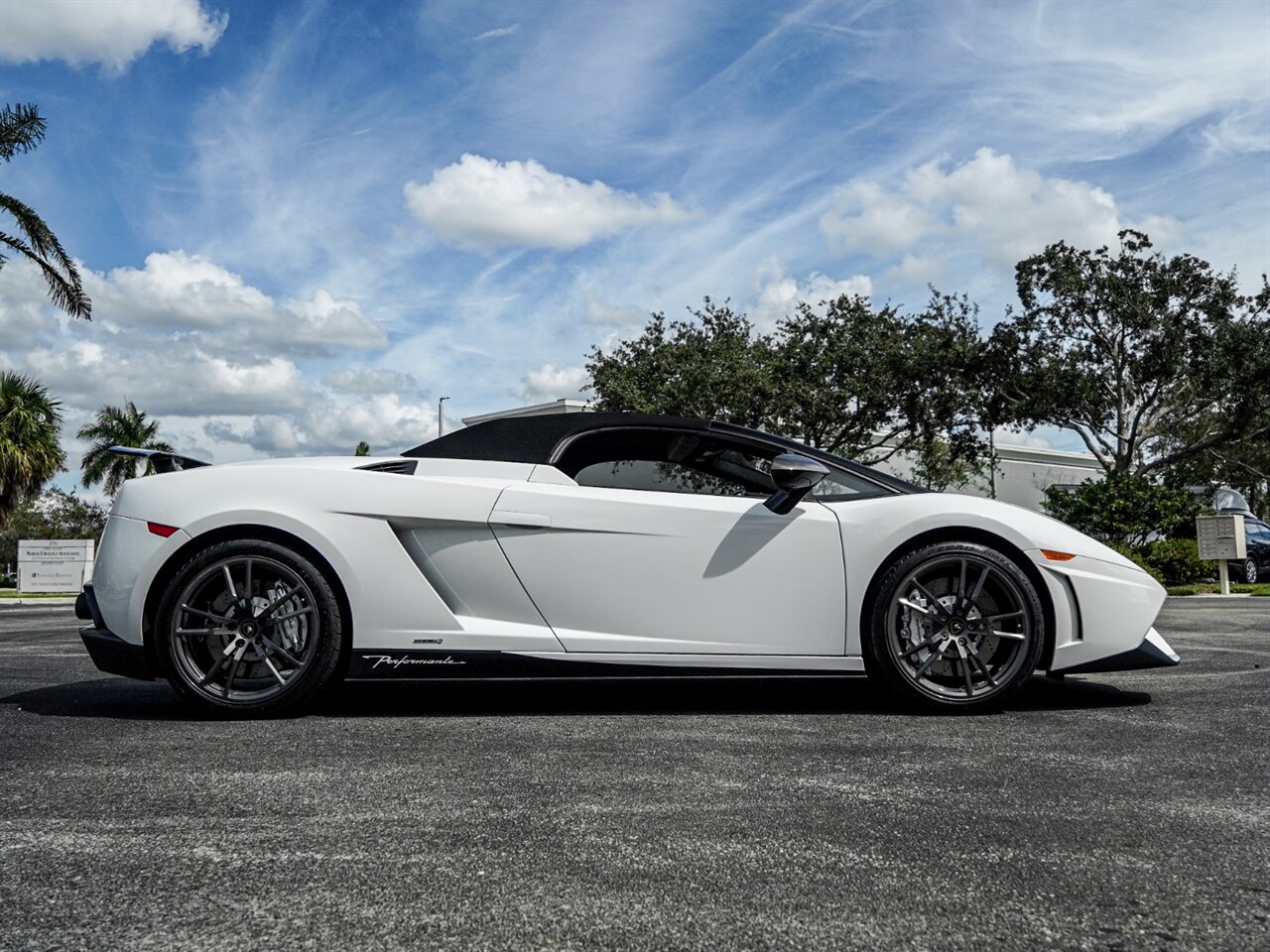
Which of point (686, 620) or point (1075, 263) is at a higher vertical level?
point (1075, 263)

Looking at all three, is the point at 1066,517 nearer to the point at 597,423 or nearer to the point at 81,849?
the point at 597,423

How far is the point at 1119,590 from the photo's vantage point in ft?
14.6

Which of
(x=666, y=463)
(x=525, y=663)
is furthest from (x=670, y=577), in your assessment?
(x=525, y=663)

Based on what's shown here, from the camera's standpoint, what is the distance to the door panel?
432 centimetres

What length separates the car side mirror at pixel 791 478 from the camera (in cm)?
430

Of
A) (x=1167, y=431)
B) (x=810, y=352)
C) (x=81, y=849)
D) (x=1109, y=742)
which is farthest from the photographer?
(x=1167, y=431)

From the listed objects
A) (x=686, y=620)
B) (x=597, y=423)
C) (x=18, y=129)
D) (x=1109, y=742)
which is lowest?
(x=1109, y=742)

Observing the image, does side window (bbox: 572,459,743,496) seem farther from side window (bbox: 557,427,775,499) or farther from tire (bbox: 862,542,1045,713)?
tire (bbox: 862,542,1045,713)

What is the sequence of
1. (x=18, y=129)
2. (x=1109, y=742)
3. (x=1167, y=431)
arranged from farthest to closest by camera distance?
(x=1167, y=431) → (x=18, y=129) → (x=1109, y=742)

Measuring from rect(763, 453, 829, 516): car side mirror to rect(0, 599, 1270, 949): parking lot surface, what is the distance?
2.74ft

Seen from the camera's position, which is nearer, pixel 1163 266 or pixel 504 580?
pixel 504 580

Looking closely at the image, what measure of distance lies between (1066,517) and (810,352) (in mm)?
7326

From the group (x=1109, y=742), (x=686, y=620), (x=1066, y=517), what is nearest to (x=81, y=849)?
(x=686, y=620)

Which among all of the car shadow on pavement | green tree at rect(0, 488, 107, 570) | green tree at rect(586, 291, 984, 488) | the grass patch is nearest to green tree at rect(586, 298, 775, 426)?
green tree at rect(586, 291, 984, 488)
